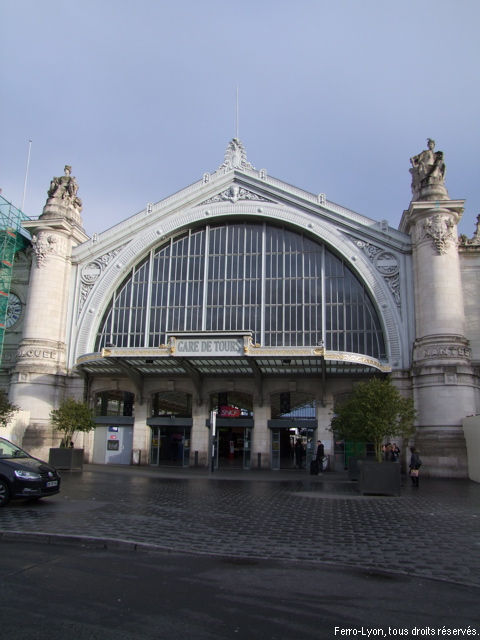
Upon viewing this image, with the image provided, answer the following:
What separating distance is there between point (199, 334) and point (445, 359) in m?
13.1

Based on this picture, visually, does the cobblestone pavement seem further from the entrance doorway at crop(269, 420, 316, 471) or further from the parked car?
the entrance doorway at crop(269, 420, 316, 471)

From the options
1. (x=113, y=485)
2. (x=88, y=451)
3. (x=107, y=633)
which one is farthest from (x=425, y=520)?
(x=88, y=451)

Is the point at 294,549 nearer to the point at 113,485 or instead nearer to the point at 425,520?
the point at 425,520

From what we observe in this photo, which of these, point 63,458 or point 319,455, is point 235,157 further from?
point 63,458

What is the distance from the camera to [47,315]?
34.3m

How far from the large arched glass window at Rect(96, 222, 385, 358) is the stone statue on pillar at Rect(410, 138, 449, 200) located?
20.4 ft

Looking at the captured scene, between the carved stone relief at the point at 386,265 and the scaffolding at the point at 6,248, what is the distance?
2258cm

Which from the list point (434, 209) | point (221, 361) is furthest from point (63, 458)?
point (434, 209)

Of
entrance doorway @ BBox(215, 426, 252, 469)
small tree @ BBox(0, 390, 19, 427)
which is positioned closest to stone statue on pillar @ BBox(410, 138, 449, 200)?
entrance doorway @ BBox(215, 426, 252, 469)

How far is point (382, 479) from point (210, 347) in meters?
12.6

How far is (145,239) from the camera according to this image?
35750 mm

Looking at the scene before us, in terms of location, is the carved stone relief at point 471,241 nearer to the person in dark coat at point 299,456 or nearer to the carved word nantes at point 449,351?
the carved word nantes at point 449,351

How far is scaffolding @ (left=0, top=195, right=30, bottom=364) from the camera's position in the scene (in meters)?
35.4

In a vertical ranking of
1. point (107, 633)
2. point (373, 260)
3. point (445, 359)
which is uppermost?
point (373, 260)
